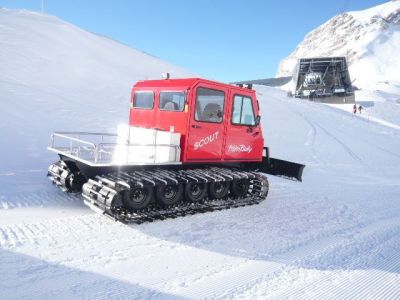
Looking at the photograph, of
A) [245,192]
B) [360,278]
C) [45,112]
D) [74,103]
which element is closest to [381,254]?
[360,278]

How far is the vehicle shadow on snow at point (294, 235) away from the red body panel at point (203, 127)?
1305mm

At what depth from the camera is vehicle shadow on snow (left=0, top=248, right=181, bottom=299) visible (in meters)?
4.19

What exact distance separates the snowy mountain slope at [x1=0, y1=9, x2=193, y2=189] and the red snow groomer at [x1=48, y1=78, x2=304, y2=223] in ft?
9.47

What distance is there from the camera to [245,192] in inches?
348

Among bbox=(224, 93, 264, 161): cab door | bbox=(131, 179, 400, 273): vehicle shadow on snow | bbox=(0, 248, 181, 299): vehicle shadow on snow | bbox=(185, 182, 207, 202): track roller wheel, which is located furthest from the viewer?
bbox=(224, 93, 264, 161): cab door

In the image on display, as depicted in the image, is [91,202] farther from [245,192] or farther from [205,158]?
[245,192]

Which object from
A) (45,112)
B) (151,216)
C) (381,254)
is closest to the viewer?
(381,254)

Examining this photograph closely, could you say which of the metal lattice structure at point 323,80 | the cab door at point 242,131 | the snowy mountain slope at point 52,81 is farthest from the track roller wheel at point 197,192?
the metal lattice structure at point 323,80

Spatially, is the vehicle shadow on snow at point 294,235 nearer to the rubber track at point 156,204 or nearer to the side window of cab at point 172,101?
the rubber track at point 156,204

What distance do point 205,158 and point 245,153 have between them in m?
1.31

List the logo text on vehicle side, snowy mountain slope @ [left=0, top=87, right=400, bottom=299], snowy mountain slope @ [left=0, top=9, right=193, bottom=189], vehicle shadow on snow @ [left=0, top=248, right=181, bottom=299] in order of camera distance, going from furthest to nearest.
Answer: snowy mountain slope @ [left=0, top=9, right=193, bottom=189]
the logo text on vehicle side
snowy mountain slope @ [left=0, top=87, right=400, bottom=299]
vehicle shadow on snow @ [left=0, top=248, right=181, bottom=299]

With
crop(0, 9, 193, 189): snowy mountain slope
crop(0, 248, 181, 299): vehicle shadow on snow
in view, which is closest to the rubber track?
crop(0, 248, 181, 299): vehicle shadow on snow

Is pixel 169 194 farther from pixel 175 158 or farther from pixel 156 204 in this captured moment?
pixel 175 158

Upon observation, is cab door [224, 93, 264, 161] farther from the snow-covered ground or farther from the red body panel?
the snow-covered ground
